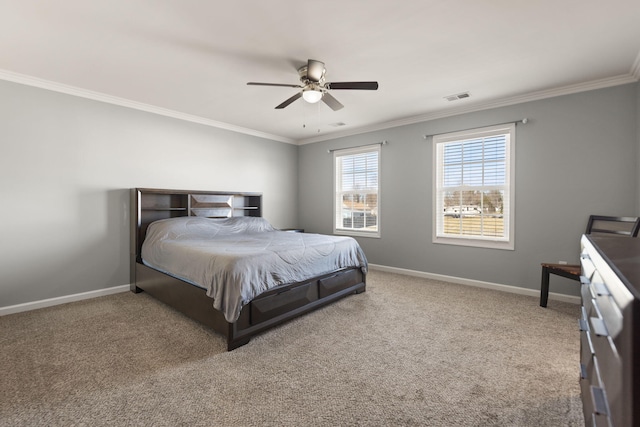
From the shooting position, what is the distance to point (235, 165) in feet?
17.5

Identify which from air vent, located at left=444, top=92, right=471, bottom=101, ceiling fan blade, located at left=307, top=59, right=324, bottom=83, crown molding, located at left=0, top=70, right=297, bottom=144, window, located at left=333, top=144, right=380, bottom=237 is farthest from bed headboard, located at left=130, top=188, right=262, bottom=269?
air vent, located at left=444, top=92, right=471, bottom=101

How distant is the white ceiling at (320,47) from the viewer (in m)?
2.17

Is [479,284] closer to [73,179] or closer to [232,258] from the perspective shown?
[232,258]

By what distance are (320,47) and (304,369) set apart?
105 inches

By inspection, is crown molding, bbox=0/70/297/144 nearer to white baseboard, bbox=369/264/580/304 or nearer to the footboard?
the footboard

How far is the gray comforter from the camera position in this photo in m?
2.49

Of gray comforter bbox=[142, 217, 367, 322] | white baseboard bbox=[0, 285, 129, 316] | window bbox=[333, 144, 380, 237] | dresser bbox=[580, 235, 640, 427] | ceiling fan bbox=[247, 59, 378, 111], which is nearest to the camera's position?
dresser bbox=[580, 235, 640, 427]

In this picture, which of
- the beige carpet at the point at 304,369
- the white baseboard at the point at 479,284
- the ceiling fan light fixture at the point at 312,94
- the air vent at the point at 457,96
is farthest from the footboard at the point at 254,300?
the air vent at the point at 457,96

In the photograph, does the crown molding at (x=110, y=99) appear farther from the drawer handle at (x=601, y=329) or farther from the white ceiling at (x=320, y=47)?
the drawer handle at (x=601, y=329)

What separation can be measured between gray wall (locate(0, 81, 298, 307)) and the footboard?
2.30 ft

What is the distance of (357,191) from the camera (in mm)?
5594

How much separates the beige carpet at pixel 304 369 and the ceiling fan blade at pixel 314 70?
2.43 metres

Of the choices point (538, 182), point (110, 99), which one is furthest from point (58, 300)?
point (538, 182)

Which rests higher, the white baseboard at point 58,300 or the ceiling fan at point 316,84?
the ceiling fan at point 316,84
